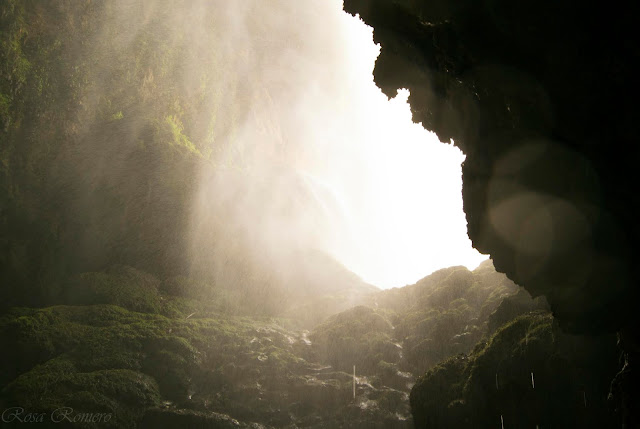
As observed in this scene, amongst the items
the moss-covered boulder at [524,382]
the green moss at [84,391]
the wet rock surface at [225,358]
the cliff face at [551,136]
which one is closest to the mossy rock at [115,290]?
the wet rock surface at [225,358]

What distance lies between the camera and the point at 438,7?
1200cm

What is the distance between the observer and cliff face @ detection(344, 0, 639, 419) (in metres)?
9.79

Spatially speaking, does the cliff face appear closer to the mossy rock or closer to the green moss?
the green moss

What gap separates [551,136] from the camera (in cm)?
1130

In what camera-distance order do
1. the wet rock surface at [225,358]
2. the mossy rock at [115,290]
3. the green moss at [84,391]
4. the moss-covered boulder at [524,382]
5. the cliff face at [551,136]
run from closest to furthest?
the cliff face at [551,136] → the moss-covered boulder at [524,382] → the green moss at [84,391] → the wet rock surface at [225,358] → the mossy rock at [115,290]

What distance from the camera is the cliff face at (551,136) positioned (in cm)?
979

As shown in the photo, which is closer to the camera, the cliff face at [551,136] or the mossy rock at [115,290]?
the cliff face at [551,136]

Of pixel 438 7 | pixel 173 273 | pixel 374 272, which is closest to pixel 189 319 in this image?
pixel 173 273

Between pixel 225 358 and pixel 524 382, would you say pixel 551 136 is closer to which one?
pixel 524 382

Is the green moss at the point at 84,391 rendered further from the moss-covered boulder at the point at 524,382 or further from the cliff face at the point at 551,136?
the cliff face at the point at 551,136

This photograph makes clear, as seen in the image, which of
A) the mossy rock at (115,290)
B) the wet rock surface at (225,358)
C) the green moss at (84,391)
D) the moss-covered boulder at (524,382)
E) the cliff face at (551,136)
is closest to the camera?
the cliff face at (551,136)

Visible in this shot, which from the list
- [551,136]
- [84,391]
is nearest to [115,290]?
[84,391]

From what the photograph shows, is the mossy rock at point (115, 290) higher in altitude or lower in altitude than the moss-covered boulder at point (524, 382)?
higher

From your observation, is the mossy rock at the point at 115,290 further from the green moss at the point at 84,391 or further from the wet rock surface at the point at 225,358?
the green moss at the point at 84,391
